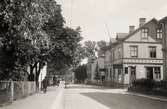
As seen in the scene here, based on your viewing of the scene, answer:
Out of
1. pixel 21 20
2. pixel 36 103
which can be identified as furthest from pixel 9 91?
pixel 21 20

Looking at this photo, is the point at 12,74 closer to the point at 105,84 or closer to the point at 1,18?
the point at 1,18

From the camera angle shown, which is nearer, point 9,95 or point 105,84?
point 9,95

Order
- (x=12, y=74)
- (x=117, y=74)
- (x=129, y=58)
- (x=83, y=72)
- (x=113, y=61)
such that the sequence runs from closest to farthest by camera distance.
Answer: (x=12, y=74), (x=129, y=58), (x=117, y=74), (x=113, y=61), (x=83, y=72)

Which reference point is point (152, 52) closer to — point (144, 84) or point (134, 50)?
point (134, 50)

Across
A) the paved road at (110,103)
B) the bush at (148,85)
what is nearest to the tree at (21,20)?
the paved road at (110,103)

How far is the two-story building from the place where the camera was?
56.9 metres

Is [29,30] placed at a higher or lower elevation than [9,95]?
higher

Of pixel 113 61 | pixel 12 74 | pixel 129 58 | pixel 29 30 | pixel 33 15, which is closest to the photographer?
pixel 33 15

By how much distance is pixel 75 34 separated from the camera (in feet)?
137

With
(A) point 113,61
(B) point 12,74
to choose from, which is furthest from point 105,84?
(B) point 12,74

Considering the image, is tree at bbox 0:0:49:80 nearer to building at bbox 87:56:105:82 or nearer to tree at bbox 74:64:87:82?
building at bbox 87:56:105:82

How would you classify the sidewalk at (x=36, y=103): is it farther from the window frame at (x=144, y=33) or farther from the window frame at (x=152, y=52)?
the window frame at (x=152, y=52)

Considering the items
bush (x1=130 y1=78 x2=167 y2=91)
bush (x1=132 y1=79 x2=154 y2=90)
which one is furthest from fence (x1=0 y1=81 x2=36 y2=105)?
bush (x1=132 y1=79 x2=154 y2=90)

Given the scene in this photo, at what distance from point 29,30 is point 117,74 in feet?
161
